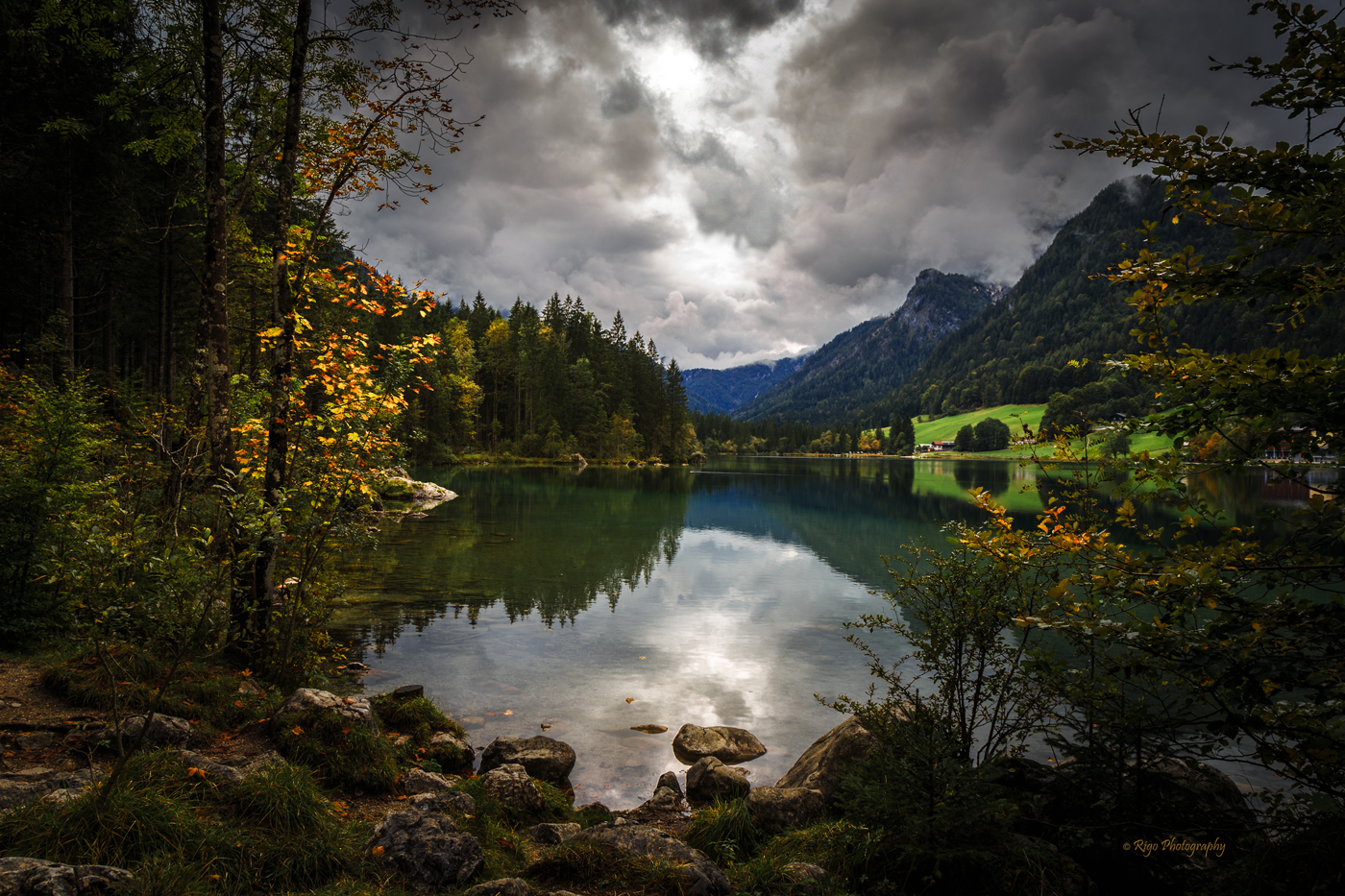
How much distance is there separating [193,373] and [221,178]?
3154 mm

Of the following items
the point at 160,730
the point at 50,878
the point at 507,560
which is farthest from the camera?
the point at 507,560

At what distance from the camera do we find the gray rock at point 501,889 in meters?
4.31

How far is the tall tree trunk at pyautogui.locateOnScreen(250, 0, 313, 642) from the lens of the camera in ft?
28.3

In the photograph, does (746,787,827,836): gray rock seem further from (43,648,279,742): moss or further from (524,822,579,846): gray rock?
(43,648,279,742): moss

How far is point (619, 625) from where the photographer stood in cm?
1570

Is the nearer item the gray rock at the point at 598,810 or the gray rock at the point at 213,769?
the gray rock at the point at 213,769

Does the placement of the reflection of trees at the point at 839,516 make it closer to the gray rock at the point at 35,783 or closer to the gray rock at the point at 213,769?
the gray rock at the point at 213,769

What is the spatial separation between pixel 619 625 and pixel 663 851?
10451 mm

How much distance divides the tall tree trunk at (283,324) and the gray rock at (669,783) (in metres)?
6.28

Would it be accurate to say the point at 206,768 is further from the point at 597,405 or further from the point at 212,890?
the point at 597,405

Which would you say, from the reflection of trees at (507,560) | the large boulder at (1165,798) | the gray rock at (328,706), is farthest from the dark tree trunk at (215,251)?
the large boulder at (1165,798)

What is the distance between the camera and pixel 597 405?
297 feet

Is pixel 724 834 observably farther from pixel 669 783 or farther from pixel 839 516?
pixel 839 516

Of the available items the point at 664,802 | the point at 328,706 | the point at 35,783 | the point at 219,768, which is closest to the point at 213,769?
the point at 219,768
